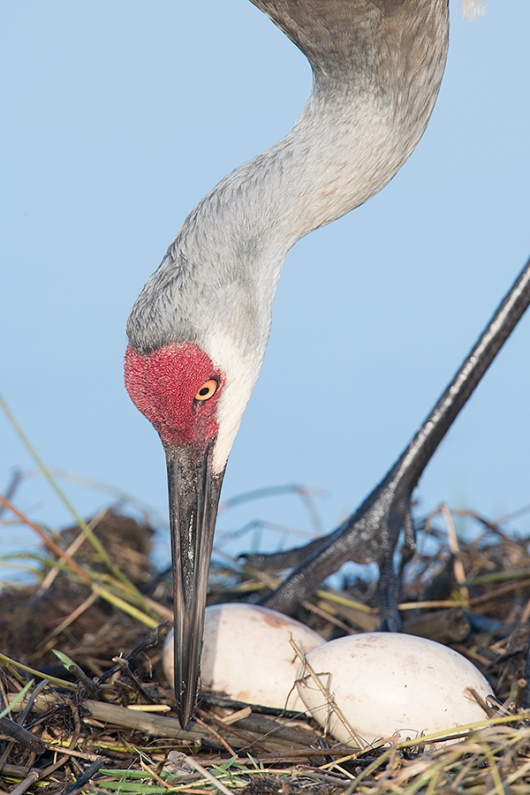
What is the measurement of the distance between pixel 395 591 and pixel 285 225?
132 cm

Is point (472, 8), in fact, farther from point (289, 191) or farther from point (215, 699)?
point (215, 699)

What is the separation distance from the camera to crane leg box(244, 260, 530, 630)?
3146mm

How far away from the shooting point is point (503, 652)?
2621mm

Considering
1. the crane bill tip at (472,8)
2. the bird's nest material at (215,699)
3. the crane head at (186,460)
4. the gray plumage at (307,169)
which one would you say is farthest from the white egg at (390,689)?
the crane bill tip at (472,8)

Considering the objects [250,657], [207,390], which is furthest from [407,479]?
[207,390]

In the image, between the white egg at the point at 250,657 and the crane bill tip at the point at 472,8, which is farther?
the crane bill tip at the point at 472,8

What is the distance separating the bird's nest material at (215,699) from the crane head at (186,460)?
0.39 ft

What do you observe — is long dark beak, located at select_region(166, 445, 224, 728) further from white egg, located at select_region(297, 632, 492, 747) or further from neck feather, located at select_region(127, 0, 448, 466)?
white egg, located at select_region(297, 632, 492, 747)

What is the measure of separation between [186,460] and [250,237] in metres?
0.64

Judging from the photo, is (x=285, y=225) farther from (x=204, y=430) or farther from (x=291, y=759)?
(x=291, y=759)

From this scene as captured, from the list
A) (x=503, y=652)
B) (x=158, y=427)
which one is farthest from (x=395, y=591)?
(x=158, y=427)

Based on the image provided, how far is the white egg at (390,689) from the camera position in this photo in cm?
207

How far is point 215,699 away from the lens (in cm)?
226

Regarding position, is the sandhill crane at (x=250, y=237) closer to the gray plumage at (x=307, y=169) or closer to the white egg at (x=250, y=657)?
the gray plumage at (x=307, y=169)
